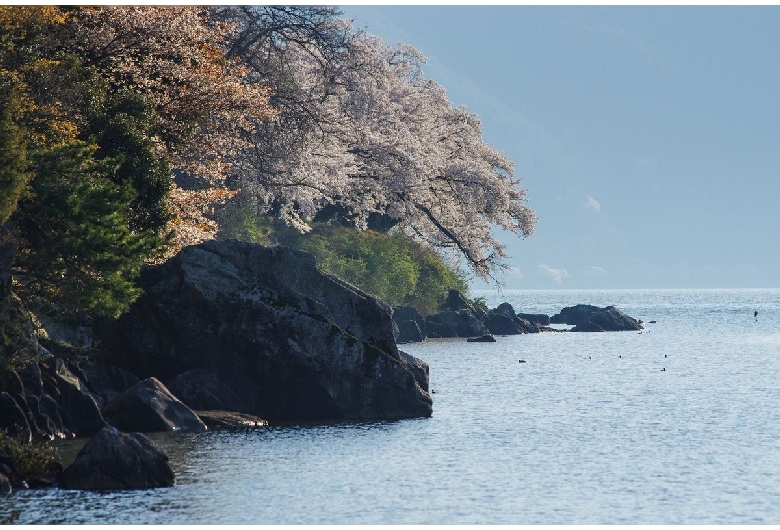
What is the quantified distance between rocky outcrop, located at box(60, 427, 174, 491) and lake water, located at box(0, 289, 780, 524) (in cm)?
62

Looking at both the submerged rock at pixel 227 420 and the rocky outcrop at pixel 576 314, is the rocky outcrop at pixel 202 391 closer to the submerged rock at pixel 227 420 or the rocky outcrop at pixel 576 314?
the submerged rock at pixel 227 420

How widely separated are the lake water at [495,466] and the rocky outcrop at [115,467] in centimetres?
62

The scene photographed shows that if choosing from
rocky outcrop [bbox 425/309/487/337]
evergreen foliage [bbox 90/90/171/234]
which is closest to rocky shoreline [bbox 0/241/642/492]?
evergreen foliage [bbox 90/90/171/234]

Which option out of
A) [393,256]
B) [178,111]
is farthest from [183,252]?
[393,256]

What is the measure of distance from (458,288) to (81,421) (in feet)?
228

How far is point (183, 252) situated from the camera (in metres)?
39.2

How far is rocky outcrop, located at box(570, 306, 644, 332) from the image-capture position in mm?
112062

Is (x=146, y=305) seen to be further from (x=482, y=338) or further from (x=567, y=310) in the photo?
A: (x=567, y=310)

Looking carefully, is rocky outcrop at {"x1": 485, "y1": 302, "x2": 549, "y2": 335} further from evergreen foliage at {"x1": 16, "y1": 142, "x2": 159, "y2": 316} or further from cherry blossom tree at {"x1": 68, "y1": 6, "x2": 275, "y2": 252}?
evergreen foliage at {"x1": 16, "y1": 142, "x2": 159, "y2": 316}

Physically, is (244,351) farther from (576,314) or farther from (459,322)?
(576,314)

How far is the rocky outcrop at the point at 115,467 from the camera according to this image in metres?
27.0

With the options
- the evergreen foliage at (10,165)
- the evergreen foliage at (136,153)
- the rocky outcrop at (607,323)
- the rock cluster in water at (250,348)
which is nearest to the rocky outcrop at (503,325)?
the rocky outcrop at (607,323)

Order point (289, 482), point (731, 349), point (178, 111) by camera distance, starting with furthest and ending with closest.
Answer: point (731, 349), point (178, 111), point (289, 482)

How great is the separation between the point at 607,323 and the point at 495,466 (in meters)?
85.0
